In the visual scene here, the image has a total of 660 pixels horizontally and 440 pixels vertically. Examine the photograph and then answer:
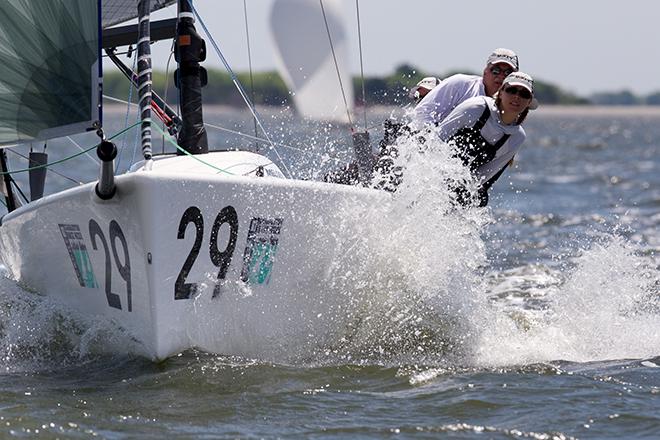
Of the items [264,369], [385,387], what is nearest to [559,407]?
[385,387]

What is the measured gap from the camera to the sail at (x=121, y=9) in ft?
22.1

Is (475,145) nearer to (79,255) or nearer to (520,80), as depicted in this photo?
(520,80)

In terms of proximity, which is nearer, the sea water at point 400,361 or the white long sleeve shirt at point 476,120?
the sea water at point 400,361

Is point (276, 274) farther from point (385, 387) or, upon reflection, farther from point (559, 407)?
point (559, 407)

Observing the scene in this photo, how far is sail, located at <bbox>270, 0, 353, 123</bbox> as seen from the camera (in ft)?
22.3

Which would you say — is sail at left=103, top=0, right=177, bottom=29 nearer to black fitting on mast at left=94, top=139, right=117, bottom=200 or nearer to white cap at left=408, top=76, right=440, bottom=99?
white cap at left=408, top=76, right=440, bottom=99

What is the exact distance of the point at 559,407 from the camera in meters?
4.52

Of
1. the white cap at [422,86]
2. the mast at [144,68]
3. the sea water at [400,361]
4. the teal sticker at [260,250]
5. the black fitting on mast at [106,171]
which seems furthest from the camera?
the white cap at [422,86]

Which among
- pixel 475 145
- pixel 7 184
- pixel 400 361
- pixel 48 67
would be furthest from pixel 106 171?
pixel 7 184

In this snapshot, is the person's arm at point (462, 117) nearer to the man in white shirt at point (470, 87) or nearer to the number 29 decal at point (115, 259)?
the man in white shirt at point (470, 87)

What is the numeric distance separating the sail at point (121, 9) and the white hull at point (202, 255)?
1.40 m

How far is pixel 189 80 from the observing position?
593cm

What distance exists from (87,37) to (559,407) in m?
2.64

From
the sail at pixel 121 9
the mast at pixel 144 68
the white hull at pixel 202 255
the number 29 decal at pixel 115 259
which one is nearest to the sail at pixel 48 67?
the mast at pixel 144 68
